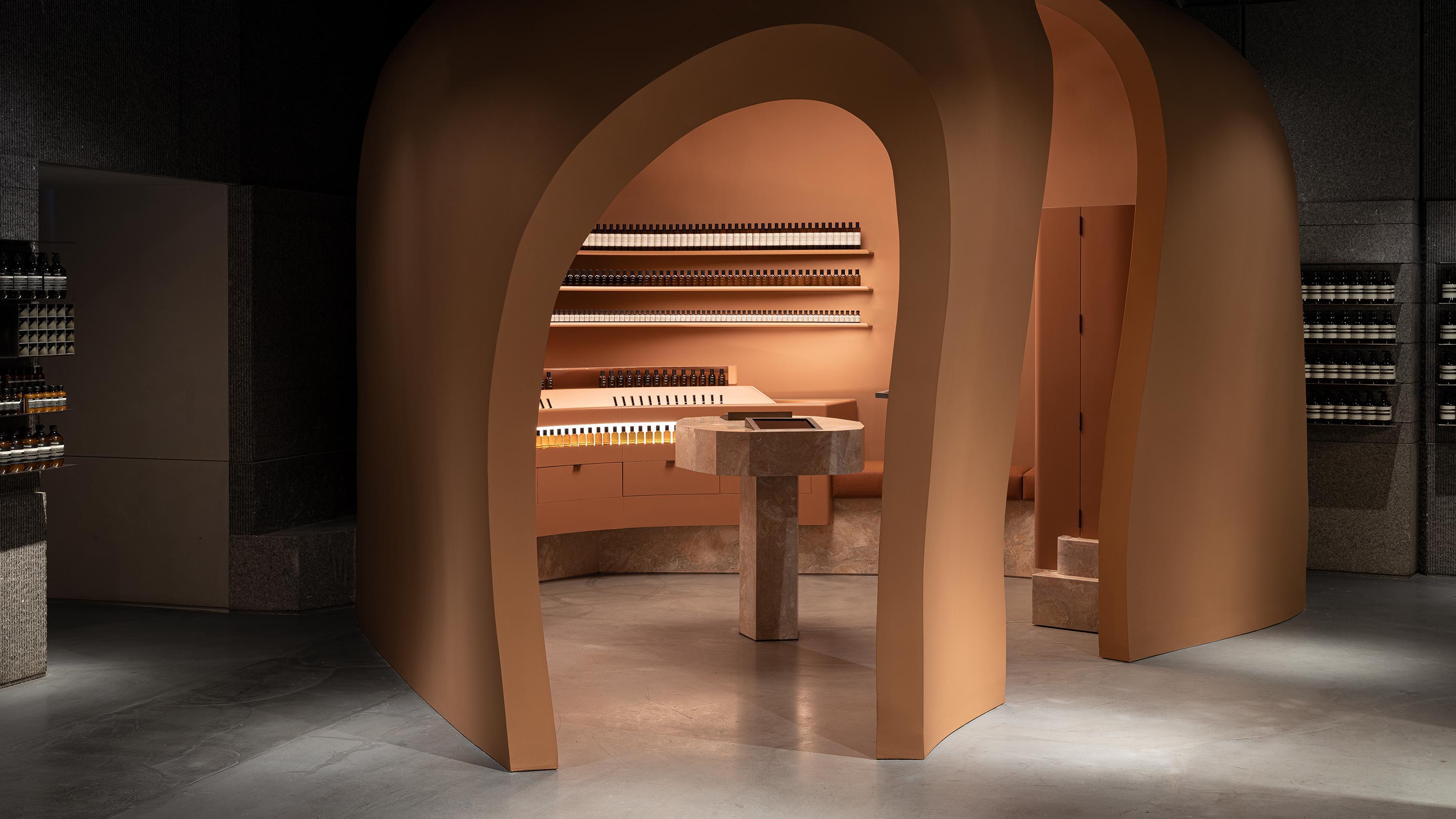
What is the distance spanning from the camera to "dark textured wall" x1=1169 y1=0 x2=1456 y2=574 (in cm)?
770

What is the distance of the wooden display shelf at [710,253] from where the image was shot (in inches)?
329

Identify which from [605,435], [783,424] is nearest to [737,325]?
[605,435]

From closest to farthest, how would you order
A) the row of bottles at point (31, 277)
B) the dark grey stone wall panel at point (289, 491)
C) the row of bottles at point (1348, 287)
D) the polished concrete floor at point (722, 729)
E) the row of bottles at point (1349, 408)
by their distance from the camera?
the polished concrete floor at point (722, 729) → the row of bottles at point (31, 277) → the dark grey stone wall panel at point (289, 491) → the row of bottles at point (1348, 287) → the row of bottles at point (1349, 408)

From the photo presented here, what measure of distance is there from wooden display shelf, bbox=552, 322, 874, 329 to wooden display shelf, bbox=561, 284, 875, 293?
231mm

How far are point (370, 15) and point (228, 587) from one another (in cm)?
365

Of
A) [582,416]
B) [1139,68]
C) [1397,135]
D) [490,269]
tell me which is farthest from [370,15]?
[1397,135]

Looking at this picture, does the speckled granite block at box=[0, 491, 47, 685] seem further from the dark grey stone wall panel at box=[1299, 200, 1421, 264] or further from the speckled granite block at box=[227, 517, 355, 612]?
the dark grey stone wall panel at box=[1299, 200, 1421, 264]

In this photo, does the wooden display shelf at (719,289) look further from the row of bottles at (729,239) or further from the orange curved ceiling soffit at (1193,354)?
the orange curved ceiling soffit at (1193,354)

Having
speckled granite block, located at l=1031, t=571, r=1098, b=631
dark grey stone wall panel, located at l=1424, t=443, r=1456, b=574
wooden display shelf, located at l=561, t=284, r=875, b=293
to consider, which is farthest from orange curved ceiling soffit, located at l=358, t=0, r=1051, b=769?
dark grey stone wall panel, located at l=1424, t=443, r=1456, b=574

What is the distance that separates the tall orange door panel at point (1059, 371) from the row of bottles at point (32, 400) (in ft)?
15.7

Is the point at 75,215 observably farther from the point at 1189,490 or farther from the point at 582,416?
the point at 1189,490

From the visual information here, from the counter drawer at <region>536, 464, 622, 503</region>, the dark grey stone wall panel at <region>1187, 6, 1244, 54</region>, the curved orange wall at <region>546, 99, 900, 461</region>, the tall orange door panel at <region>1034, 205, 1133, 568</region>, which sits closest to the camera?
the tall orange door panel at <region>1034, 205, 1133, 568</region>

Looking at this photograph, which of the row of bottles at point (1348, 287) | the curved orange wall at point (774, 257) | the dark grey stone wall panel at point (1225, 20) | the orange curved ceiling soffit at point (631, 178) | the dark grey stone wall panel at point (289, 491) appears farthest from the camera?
the curved orange wall at point (774, 257)

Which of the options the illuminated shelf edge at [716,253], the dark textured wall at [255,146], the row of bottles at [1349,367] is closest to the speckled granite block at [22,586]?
the dark textured wall at [255,146]
